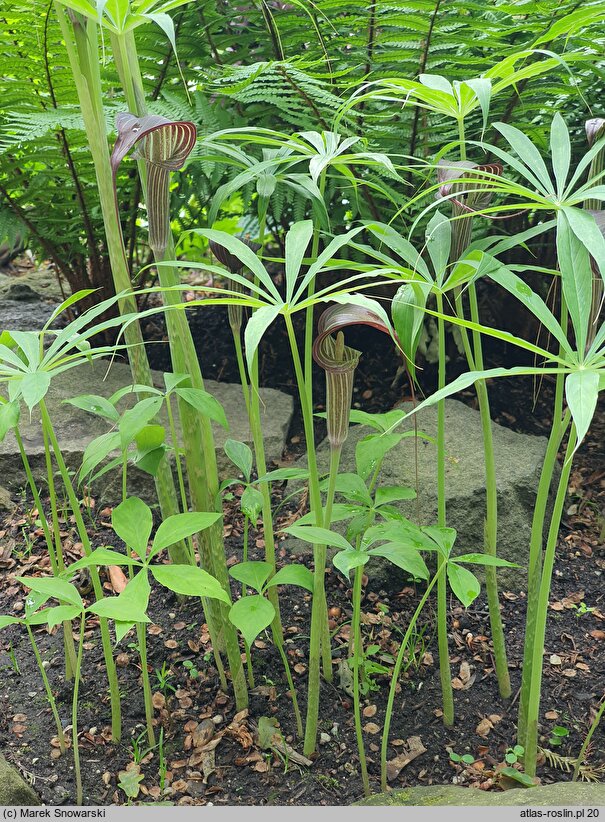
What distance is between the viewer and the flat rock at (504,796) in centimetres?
97

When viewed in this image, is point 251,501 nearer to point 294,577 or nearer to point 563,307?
point 294,577

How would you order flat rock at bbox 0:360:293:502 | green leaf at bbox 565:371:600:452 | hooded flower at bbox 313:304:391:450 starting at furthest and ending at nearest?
flat rock at bbox 0:360:293:502, hooded flower at bbox 313:304:391:450, green leaf at bbox 565:371:600:452

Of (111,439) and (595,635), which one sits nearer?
(111,439)

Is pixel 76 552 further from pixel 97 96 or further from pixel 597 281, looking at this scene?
pixel 597 281

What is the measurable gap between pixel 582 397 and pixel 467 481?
3.43ft

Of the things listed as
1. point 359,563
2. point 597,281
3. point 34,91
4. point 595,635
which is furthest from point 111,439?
point 34,91

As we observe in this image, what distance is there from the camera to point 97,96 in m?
1.10

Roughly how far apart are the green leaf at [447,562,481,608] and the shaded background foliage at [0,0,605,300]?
960mm

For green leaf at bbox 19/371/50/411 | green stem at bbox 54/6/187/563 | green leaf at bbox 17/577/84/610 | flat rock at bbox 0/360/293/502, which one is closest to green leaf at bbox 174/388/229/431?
green stem at bbox 54/6/187/563

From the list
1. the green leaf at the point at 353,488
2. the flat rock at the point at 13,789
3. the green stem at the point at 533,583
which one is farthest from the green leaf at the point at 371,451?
the flat rock at the point at 13,789

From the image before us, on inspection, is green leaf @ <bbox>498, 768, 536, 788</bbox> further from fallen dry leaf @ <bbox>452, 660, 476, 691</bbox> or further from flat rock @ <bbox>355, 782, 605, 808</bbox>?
fallen dry leaf @ <bbox>452, 660, 476, 691</bbox>

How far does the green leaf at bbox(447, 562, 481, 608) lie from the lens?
97 centimetres

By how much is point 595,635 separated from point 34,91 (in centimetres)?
195

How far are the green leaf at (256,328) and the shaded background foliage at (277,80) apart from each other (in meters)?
0.84
